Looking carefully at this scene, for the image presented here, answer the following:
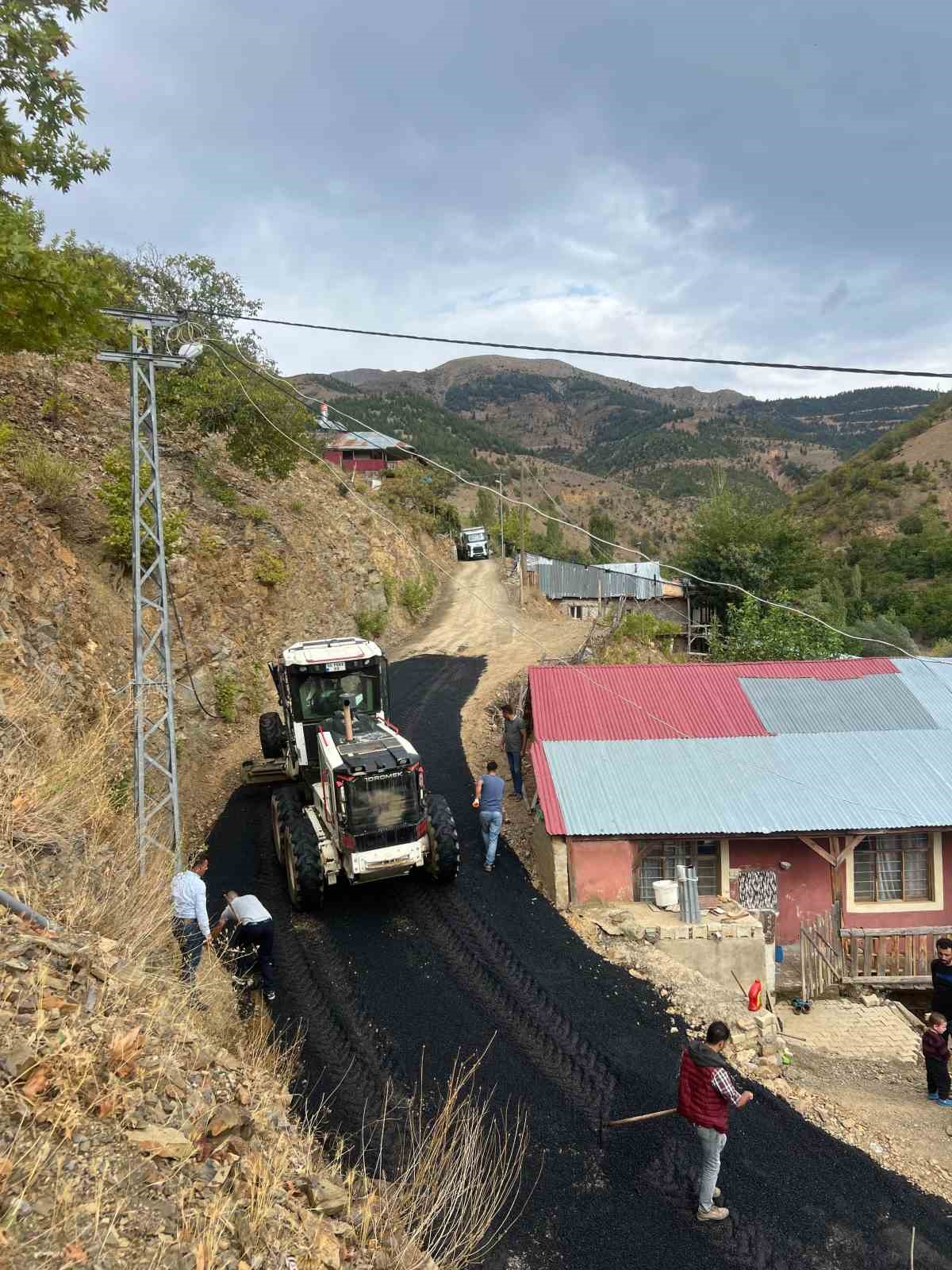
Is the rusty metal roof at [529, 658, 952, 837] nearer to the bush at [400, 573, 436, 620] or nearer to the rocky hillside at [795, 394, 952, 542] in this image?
the bush at [400, 573, 436, 620]

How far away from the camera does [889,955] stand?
41.0ft

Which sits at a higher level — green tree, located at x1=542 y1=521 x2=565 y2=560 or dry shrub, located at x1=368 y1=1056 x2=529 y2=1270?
green tree, located at x1=542 y1=521 x2=565 y2=560

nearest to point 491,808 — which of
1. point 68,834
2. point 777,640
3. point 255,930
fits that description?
point 255,930

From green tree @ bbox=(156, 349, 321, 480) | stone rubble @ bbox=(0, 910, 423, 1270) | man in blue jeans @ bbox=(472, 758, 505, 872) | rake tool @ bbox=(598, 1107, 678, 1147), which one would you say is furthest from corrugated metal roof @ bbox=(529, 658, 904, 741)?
green tree @ bbox=(156, 349, 321, 480)

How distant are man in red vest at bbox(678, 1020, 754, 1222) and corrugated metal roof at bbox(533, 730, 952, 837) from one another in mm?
5216

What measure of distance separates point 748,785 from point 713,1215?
7696 mm

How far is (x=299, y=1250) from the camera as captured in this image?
397cm

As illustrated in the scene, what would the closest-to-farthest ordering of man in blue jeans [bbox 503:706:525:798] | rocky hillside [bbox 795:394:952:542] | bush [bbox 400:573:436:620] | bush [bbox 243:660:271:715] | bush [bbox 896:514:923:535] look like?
man in blue jeans [bbox 503:706:525:798] → bush [bbox 243:660:271:715] → bush [bbox 400:573:436:620] → bush [bbox 896:514:923:535] → rocky hillside [bbox 795:394:952:542]

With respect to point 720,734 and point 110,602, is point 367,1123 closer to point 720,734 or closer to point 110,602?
point 720,734

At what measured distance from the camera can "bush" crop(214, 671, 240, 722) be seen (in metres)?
17.7

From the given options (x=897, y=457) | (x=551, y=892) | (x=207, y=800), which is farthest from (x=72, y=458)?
(x=897, y=457)

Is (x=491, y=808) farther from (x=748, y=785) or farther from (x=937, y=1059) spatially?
(x=937, y=1059)

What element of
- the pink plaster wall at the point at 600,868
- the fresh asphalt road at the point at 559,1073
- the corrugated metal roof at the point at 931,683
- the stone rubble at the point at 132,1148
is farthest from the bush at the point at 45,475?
the corrugated metal roof at the point at 931,683

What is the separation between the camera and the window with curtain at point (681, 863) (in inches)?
488
